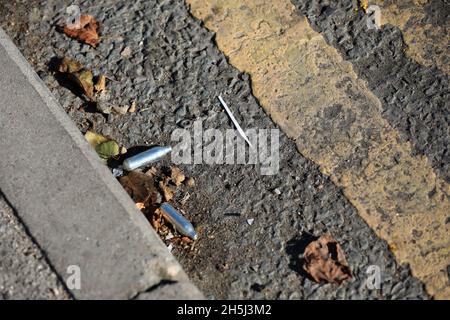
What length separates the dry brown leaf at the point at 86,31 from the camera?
4207 millimetres

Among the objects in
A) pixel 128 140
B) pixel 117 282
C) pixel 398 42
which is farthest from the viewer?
pixel 398 42

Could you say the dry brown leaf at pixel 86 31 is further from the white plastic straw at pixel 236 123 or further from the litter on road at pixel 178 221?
the litter on road at pixel 178 221

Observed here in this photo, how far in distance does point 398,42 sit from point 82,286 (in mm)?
2323

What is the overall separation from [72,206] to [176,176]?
0.64 meters

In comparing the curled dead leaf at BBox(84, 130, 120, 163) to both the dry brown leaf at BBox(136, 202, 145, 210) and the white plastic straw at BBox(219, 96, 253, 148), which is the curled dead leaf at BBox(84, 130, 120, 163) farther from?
the white plastic straw at BBox(219, 96, 253, 148)

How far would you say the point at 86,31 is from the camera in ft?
13.9

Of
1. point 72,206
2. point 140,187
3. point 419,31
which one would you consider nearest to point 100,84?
point 140,187

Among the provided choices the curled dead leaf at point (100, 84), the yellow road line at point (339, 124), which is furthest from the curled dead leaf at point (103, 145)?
the yellow road line at point (339, 124)

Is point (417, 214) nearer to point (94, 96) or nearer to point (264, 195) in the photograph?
point (264, 195)

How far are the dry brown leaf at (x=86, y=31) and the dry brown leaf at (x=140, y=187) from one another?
38.7 inches

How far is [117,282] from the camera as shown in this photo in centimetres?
308

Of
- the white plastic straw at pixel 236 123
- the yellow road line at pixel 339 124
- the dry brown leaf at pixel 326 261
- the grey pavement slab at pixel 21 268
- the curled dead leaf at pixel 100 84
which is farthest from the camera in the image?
the curled dead leaf at pixel 100 84

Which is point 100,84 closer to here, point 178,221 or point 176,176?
point 176,176
